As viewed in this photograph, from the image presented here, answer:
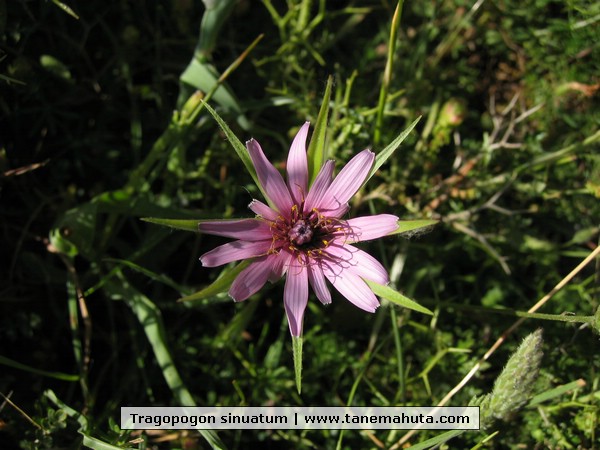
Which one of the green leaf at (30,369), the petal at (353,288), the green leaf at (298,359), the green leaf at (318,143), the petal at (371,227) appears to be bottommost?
the green leaf at (298,359)

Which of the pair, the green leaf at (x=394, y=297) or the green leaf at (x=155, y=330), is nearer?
the green leaf at (x=394, y=297)

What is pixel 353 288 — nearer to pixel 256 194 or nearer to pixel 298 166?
pixel 298 166

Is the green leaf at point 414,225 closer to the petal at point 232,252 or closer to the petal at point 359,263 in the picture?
the petal at point 359,263

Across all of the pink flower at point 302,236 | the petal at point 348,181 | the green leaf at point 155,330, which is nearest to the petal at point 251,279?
the pink flower at point 302,236

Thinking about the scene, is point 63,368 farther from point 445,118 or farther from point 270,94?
point 445,118

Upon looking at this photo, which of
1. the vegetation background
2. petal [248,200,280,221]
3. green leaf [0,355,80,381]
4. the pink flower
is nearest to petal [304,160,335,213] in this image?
the pink flower

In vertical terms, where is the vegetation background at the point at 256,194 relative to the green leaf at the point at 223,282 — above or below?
above

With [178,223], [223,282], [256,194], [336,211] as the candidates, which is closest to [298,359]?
[223,282]
